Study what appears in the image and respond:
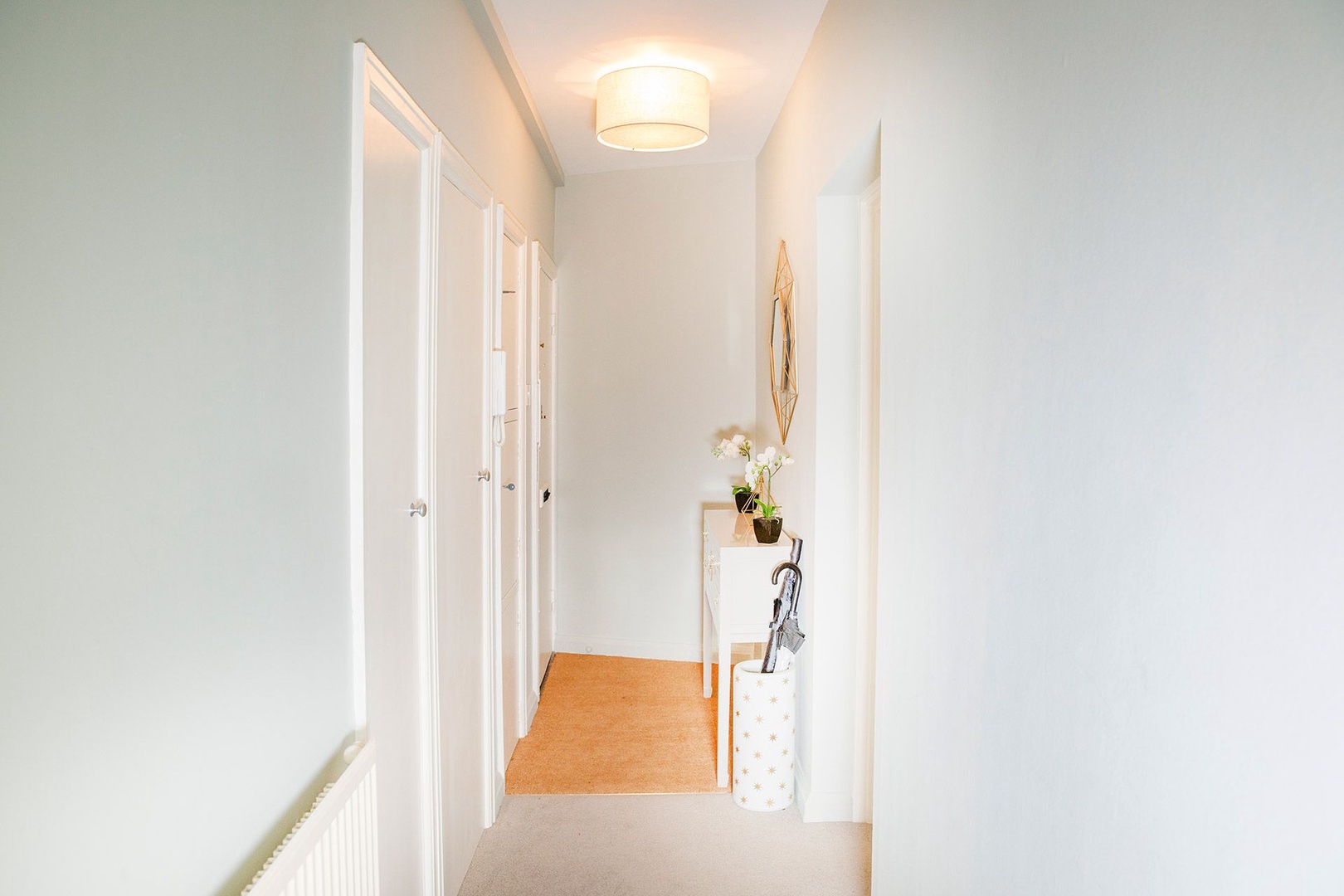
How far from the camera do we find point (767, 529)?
3020 millimetres

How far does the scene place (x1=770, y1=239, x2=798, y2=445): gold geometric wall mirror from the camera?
3152mm

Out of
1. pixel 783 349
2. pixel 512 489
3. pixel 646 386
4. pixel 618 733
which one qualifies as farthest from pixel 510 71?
pixel 618 733

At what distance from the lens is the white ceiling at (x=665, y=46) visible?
2.54 meters

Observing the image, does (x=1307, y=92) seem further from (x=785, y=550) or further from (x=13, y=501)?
(x=785, y=550)

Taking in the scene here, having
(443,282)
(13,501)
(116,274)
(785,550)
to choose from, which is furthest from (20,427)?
(785,550)

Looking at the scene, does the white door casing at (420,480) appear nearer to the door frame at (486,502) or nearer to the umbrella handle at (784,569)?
the door frame at (486,502)

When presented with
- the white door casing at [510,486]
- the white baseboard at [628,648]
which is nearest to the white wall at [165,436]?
the white door casing at [510,486]

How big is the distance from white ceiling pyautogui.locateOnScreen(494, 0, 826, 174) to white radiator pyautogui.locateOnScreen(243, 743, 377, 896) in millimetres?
2224

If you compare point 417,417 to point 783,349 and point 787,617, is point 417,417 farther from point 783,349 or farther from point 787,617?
point 783,349

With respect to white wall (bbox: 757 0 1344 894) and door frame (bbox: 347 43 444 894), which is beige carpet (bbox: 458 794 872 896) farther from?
white wall (bbox: 757 0 1344 894)

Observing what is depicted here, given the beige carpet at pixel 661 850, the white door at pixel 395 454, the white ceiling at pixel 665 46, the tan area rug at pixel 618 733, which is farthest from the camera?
the tan area rug at pixel 618 733

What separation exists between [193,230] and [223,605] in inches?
17.5

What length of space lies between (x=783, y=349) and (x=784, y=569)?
944mm

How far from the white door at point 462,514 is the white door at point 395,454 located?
116mm
